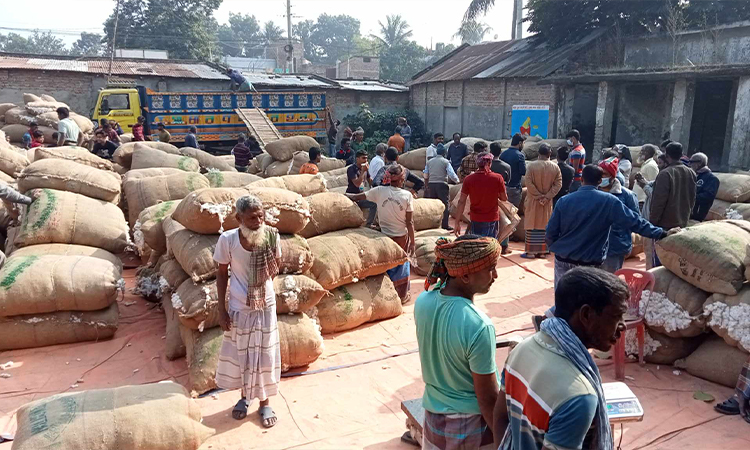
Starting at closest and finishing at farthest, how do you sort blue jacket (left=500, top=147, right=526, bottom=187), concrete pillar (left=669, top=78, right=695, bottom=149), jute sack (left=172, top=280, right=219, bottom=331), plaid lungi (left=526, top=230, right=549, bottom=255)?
jute sack (left=172, top=280, right=219, bottom=331), plaid lungi (left=526, top=230, right=549, bottom=255), blue jacket (left=500, top=147, right=526, bottom=187), concrete pillar (left=669, top=78, right=695, bottom=149)

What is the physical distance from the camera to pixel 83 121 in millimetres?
13461

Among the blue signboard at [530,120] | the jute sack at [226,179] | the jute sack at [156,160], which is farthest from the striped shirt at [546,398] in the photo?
the blue signboard at [530,120]

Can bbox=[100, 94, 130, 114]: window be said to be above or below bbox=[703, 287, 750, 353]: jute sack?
above

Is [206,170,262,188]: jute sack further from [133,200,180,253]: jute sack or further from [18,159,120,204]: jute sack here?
[133,200,180,253]: jute sack

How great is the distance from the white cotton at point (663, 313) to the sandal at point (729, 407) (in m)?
0.63

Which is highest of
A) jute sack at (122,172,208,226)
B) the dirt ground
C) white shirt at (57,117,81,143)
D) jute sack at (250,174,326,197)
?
white shirt at (57,117,81,143)

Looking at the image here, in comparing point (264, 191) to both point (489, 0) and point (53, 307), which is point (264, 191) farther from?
point (489, 0)

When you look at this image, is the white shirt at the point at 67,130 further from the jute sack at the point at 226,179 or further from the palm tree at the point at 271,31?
the palm tree at the point at 271,31

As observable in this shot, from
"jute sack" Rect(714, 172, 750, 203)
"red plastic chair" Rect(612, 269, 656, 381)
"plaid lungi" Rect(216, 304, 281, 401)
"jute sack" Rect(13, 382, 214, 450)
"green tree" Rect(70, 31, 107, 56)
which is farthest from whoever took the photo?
"green tree" Rect(70, 31, 107, 56)

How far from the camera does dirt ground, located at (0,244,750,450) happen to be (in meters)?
3.69

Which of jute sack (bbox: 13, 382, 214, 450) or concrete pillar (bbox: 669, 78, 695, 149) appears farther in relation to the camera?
concrete pillar (bbox: 669, 78, 695, 149)

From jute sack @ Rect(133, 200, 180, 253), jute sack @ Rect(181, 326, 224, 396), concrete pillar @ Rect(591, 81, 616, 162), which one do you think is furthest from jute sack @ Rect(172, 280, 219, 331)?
concrete pillar @ Rect(591, 81, 616, 162)

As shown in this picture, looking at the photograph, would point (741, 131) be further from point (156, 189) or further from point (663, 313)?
point (156, 189)

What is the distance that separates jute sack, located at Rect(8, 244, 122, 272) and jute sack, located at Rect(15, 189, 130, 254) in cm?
11
